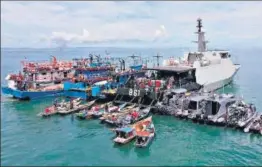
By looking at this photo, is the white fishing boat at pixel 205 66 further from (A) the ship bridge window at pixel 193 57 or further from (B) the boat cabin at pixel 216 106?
(B) the boat cabin at pixel 216 106

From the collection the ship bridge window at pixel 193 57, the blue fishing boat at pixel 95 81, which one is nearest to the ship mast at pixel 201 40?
the ship bridge window at pixel 193 57

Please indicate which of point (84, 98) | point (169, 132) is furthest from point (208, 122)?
point (84, 98)

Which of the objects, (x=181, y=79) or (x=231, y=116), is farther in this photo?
(x=181, y=79)

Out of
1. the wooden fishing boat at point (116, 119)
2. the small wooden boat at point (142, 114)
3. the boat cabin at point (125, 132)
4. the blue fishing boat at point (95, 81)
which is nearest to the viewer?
the boat cabin at point (125, 132)

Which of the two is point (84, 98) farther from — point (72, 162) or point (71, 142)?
point (72, 162)

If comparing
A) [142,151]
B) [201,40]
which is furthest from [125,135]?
[201,40]

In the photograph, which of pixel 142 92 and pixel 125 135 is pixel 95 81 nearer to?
pixel 142 92

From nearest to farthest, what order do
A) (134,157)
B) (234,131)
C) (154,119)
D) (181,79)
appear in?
(134,157)
(234,131)
(154,119)
(181,79)
